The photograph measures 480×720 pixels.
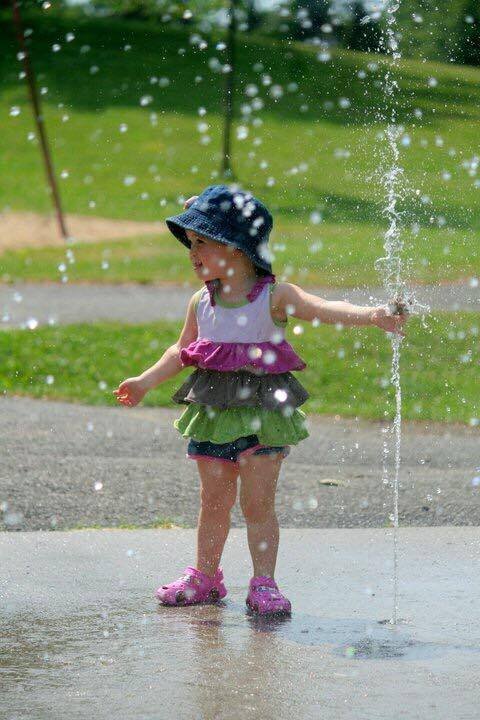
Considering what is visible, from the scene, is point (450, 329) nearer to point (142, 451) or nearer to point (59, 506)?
point (142, 451)

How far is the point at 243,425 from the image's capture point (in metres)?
3.86

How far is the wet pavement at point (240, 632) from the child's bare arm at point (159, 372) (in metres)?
0.60

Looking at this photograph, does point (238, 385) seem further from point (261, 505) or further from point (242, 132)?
point (242, 132)

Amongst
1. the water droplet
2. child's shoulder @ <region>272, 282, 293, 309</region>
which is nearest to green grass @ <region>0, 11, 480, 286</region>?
the water droplet

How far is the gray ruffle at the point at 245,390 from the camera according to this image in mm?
3881

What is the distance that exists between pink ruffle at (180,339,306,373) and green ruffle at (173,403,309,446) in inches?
5.0

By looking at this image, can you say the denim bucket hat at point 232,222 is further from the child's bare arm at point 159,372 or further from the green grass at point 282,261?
the green grass at point 282,261

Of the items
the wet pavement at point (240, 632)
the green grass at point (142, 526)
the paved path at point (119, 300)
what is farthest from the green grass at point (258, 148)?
the wet pavement at point (240, 632)

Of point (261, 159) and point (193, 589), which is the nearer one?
point (193, 589)

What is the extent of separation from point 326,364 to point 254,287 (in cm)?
570

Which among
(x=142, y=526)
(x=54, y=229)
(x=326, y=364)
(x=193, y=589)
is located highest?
(x=193, y=589)

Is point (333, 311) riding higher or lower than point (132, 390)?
higher

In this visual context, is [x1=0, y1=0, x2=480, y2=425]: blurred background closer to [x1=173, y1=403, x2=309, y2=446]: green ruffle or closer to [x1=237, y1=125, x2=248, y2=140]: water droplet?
[x1=237, y1=125, x2=248, y2=140]: water droplet

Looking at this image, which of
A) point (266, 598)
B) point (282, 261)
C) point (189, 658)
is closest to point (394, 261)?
point (282, 261)
